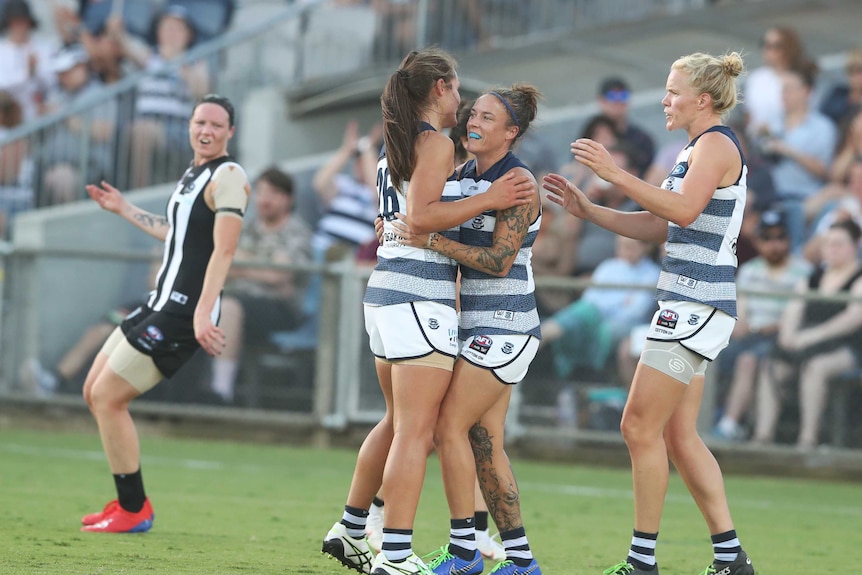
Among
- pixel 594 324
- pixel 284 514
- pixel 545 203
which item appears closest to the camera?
pixel 284 514

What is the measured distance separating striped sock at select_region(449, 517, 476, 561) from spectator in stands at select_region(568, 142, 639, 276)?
7.68 meters

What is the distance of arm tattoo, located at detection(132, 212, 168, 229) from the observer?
760 centimetres

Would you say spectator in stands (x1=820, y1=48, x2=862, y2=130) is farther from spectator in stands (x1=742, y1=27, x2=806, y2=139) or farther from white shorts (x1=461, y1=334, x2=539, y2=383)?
white shorts (x1=461, y1=334, x2=539, y2=383)

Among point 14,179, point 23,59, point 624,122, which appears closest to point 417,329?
point 624,122

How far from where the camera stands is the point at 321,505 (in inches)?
→ 350

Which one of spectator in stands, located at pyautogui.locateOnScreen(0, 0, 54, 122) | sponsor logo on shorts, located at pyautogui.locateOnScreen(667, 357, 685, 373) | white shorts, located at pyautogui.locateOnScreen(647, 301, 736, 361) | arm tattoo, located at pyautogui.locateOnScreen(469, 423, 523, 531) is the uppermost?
spectator in stands, located at pyautogui.locateOnScreen(0, 0, 54, 122)

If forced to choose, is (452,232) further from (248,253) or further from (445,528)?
(248,253)

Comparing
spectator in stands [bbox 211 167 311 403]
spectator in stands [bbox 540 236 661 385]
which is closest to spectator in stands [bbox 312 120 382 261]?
spectator in stands [bbox 211 167 311 403]

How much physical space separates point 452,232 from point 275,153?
11110mm

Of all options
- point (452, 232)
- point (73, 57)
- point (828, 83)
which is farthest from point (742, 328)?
point (73, 57)

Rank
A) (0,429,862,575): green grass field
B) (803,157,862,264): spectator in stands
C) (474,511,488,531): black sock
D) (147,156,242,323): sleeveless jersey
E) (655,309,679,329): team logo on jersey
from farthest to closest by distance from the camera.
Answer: (803,157,862,264): spectator in stands < (147,156,242,323): sleeveless jersey < (474,511,488,531): black sock < (0,429,862,575): green grass field < (655,309,679,329): team logo on jersey

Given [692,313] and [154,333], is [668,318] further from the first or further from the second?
[154,333]

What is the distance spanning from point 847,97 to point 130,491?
946 cm

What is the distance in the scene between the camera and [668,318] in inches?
231
